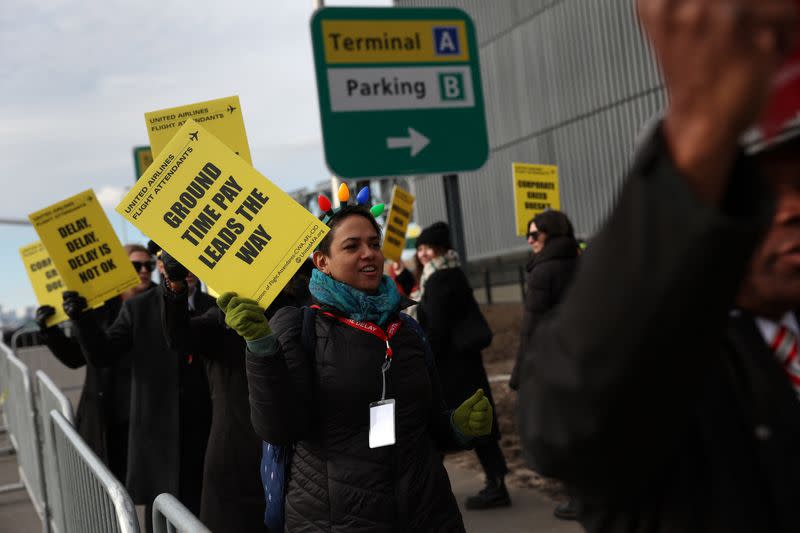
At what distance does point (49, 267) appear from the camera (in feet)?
20.7

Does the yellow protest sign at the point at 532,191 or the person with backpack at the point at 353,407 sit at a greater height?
the yellow protest sign at the point at 532,191

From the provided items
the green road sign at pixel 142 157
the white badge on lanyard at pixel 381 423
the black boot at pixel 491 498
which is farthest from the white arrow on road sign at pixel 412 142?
the green road sign at pixel 142 157

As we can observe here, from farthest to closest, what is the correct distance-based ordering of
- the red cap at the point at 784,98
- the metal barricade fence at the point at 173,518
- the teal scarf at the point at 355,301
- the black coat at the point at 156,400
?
the black coat at the point at 156,400
the teal scarf at the point at 355,301
the metal barricade fence at the point at 173,518
the red cap at the point at 784,98

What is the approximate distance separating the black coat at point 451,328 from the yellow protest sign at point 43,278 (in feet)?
7.67

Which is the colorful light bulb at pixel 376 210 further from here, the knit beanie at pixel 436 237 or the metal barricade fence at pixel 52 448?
the knit beanie at pixel 436 237

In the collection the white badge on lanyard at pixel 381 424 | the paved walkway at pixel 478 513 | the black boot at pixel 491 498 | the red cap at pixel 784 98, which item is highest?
the red cap at pixel 784 98

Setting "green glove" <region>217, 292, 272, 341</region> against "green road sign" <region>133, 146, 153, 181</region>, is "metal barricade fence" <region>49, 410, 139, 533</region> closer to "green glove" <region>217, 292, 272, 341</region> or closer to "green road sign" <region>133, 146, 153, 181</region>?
"green glove" <region>217, 292, 272, 341</region>

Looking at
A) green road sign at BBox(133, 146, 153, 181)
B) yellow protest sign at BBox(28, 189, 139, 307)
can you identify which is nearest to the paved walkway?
yellow protest sign at BBox(28, 189, 139, 307)

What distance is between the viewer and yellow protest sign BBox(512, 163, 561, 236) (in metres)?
8.47

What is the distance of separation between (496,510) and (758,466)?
561 cm

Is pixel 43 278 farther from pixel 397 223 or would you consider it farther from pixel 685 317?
pixel 685 317

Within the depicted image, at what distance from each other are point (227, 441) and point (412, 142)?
2167mm

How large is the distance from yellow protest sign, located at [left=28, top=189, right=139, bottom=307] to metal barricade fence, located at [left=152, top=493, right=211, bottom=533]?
8.68ft

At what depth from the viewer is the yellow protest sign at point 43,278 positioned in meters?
6.05
